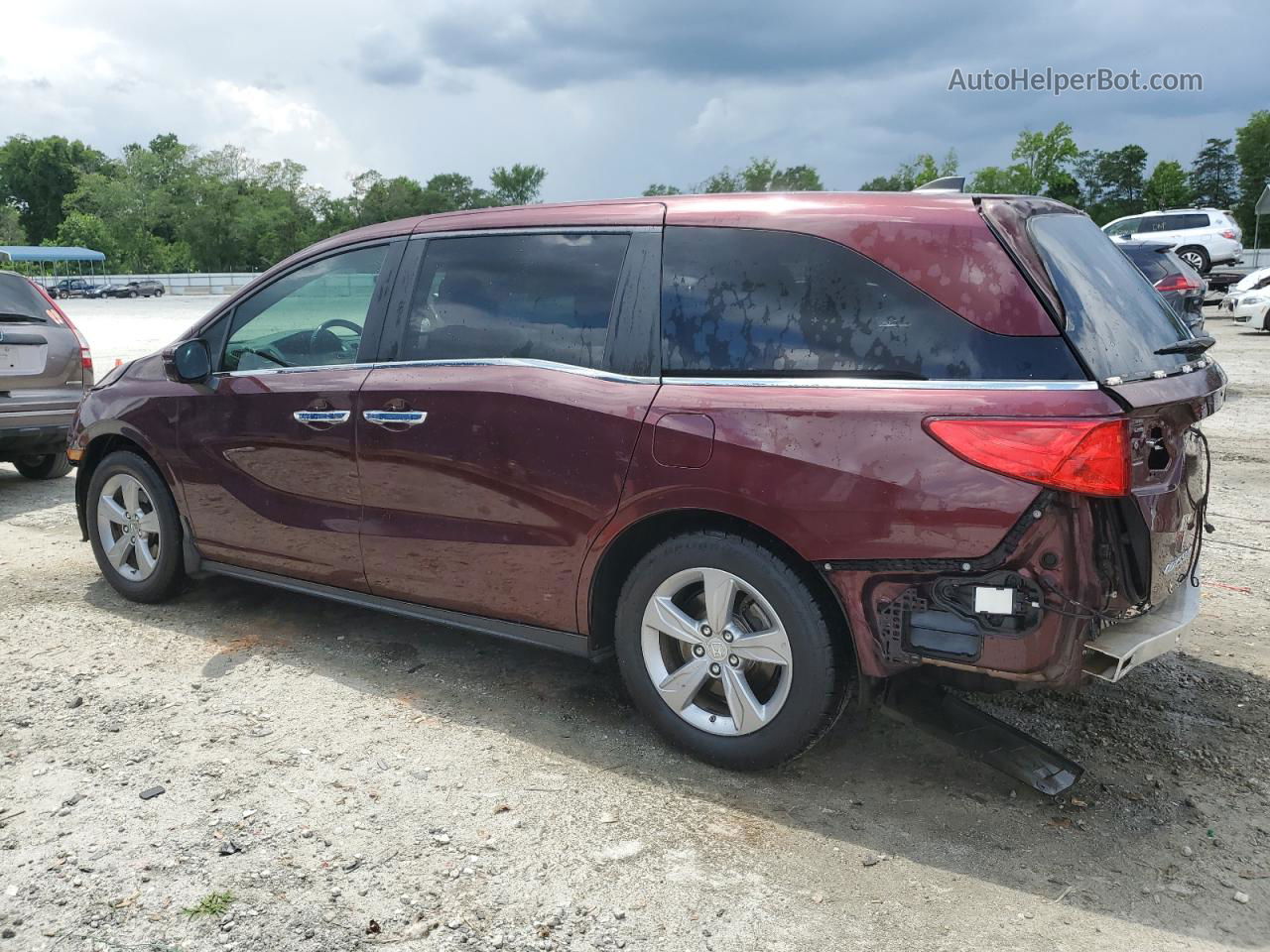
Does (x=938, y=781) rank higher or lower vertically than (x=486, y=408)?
lower

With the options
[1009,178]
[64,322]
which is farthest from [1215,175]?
[64,322]

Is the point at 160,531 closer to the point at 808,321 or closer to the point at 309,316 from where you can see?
the point at 309,316

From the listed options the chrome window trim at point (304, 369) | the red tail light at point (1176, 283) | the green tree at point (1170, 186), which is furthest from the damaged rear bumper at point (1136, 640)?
the green tree at point (1170, 186)

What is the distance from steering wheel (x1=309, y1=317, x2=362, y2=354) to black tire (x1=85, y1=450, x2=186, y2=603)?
3.93 feet

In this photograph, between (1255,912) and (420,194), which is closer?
(1255,912)

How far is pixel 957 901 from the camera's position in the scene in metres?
2.87

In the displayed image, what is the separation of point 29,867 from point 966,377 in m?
2.97

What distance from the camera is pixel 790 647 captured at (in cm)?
333

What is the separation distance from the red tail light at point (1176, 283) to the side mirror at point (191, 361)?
10.6m

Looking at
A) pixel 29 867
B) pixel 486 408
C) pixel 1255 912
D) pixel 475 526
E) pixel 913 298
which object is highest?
pixel 913 298

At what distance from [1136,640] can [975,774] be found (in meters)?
0.77

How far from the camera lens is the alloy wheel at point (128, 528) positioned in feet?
17.4

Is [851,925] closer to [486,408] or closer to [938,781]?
[938,781]

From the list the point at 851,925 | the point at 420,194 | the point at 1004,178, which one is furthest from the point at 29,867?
the point at 420,194
